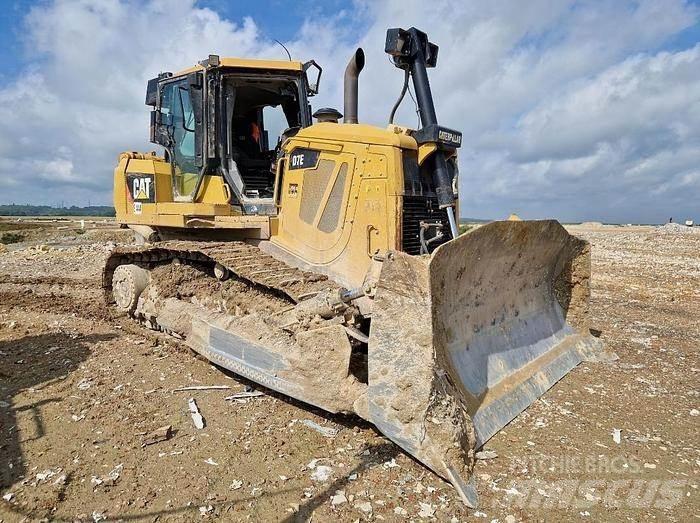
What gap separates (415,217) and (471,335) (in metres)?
1.15

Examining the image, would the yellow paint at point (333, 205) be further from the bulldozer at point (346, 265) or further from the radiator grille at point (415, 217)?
the radiator grille at point (415, 217)

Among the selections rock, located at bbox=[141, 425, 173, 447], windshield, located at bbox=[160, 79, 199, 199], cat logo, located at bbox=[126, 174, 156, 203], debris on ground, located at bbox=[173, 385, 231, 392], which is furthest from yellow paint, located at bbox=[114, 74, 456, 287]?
rock, located at bbox=[141, 425, 173, 447]

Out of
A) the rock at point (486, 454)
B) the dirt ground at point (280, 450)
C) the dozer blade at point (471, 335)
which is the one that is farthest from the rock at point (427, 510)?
the rock at point (486, 454)

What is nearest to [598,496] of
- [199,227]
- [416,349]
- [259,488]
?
[416,349]

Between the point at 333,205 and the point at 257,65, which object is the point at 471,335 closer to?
the point at 333,205

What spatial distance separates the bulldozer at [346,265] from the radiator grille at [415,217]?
0.02 m

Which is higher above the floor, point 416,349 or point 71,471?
point 416,349

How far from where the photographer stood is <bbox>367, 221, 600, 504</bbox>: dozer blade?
3.06 m

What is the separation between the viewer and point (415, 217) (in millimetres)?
4566

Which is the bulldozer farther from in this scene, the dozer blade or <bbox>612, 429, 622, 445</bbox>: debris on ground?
<bbox>612, 429, 622, 445</bbox>: debris on ground

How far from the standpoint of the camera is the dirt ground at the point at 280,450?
2.84m

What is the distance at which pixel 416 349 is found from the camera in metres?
3.09

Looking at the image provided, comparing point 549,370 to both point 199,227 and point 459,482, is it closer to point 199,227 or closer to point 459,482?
point 459,482

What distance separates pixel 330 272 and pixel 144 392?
183 centimetres
